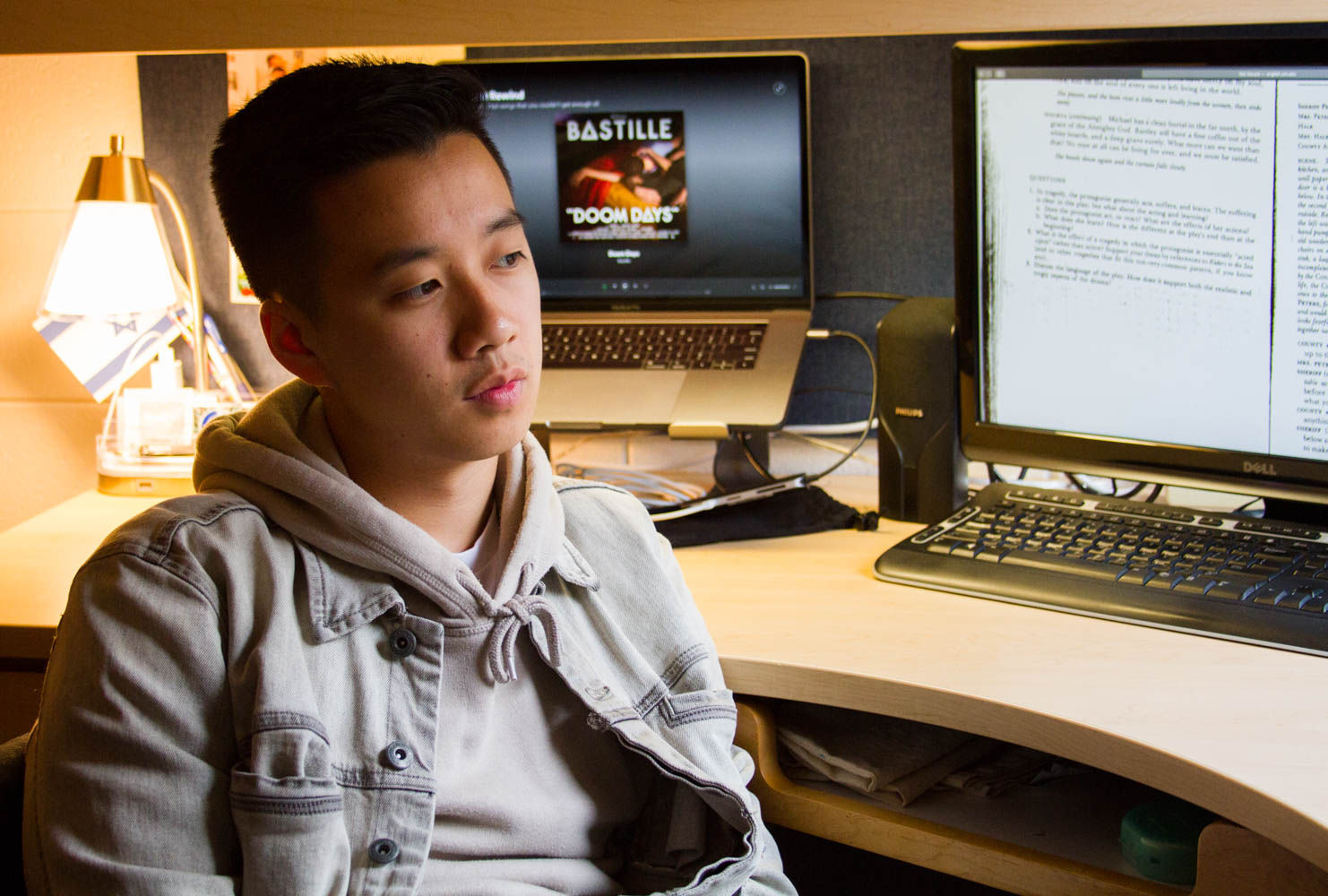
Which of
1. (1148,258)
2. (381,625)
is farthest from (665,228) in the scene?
(381,625)

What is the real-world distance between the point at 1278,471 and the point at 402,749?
0.76 metres

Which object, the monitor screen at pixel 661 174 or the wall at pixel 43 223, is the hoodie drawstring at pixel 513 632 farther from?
the wall at pixel 43 223

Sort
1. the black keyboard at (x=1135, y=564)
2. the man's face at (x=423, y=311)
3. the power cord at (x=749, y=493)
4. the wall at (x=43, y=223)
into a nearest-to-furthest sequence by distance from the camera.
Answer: the man's face at (x=423, y=311) → the black keyboard at (x=1135, y=564) → the power cord at (x=749, y=493) → the wall at (x=43, y=223)

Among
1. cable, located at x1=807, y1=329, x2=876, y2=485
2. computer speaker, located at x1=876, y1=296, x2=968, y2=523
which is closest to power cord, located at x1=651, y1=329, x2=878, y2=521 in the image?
cable, located at x1=807, y1=329, x2=876, y2=485

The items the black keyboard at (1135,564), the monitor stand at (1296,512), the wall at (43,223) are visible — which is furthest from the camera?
the wall at (43,223)

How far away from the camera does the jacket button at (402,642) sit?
82 cm

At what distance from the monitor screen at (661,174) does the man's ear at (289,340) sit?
69cm

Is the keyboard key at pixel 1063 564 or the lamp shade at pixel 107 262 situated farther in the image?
the lamp shade at pixel 107 262

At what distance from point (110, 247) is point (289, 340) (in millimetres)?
790

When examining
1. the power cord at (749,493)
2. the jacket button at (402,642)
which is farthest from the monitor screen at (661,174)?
the jacket button at (402,642)

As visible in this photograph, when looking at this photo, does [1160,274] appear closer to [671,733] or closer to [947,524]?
[947,524]

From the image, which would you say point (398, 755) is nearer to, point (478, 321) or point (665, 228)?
point (478, 321)

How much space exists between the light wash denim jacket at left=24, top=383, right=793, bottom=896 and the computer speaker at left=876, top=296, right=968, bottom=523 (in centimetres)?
44

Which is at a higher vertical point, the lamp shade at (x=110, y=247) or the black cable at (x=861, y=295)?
the lamp shade at (x=110, y=247)
